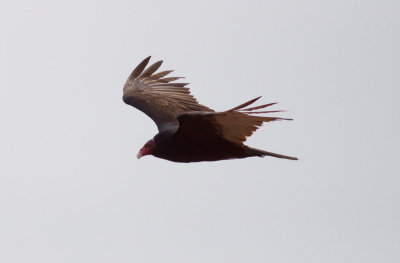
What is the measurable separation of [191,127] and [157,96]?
4.67 meters

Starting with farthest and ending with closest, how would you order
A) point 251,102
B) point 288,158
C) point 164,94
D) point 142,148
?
point 164,94, point 142,148, point 288,158, point 251,102

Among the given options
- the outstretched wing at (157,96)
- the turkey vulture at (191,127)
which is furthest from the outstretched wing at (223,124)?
the outstretched wing at (157,96)

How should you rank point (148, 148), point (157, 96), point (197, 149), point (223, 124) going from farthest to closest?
point (157, 96) < point (148, 148) < point (197, 149) < point (223, 124)

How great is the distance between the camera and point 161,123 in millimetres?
18156

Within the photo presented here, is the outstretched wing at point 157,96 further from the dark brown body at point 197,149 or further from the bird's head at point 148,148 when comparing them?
the dark brown body at point 197,149

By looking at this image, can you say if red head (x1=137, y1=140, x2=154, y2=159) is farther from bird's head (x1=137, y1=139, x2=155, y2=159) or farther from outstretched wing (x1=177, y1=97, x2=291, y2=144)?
outstretched wing (x1=177, y1=97, x2=291, y2=144)

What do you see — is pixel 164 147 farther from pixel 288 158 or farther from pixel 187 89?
pixel 187 89

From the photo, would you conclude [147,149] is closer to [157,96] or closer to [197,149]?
[197,149]

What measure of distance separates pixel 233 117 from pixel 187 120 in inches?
32.3

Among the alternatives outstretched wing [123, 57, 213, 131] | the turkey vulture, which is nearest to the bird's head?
the turkey vulture

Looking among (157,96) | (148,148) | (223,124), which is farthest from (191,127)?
(157,96)

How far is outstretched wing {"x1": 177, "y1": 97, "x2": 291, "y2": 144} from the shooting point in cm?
1414

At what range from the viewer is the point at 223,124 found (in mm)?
14930

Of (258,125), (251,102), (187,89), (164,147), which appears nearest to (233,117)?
(258,125)
